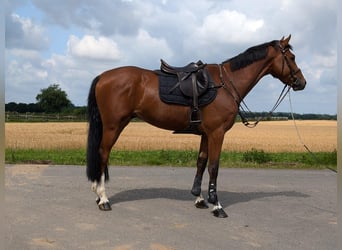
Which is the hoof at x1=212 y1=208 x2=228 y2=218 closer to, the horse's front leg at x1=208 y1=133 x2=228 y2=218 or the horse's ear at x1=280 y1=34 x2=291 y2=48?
the horse's front leg at x1=208 y1=133 x2=228 y2=218

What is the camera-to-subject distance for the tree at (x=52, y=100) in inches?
3590

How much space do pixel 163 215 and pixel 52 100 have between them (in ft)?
299

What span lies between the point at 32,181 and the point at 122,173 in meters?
2.54

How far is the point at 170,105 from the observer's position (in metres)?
6.28

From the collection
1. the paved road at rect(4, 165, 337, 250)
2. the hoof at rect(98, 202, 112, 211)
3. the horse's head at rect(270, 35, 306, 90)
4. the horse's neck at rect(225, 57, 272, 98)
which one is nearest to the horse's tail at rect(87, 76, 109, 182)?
the hoof at rect(98, 202, 112, 211)

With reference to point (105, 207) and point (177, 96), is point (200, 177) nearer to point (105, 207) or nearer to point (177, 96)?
point (177, 96)

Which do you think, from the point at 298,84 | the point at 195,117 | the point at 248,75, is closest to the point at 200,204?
the point at 195,117

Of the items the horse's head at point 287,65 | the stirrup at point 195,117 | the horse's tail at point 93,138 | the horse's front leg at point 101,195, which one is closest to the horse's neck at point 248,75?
the horse's head at point 287,65

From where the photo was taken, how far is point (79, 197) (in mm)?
7145

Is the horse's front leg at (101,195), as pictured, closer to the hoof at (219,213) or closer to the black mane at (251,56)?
the hoof at (219,213)

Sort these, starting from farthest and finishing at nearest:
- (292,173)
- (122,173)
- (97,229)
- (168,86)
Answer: (292,173), (122,173), (168,86), (97,229)

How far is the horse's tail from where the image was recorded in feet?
21.1

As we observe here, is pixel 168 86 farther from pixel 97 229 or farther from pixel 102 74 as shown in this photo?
pixel 97 229

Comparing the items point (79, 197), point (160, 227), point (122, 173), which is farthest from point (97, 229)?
point (122, 173)
